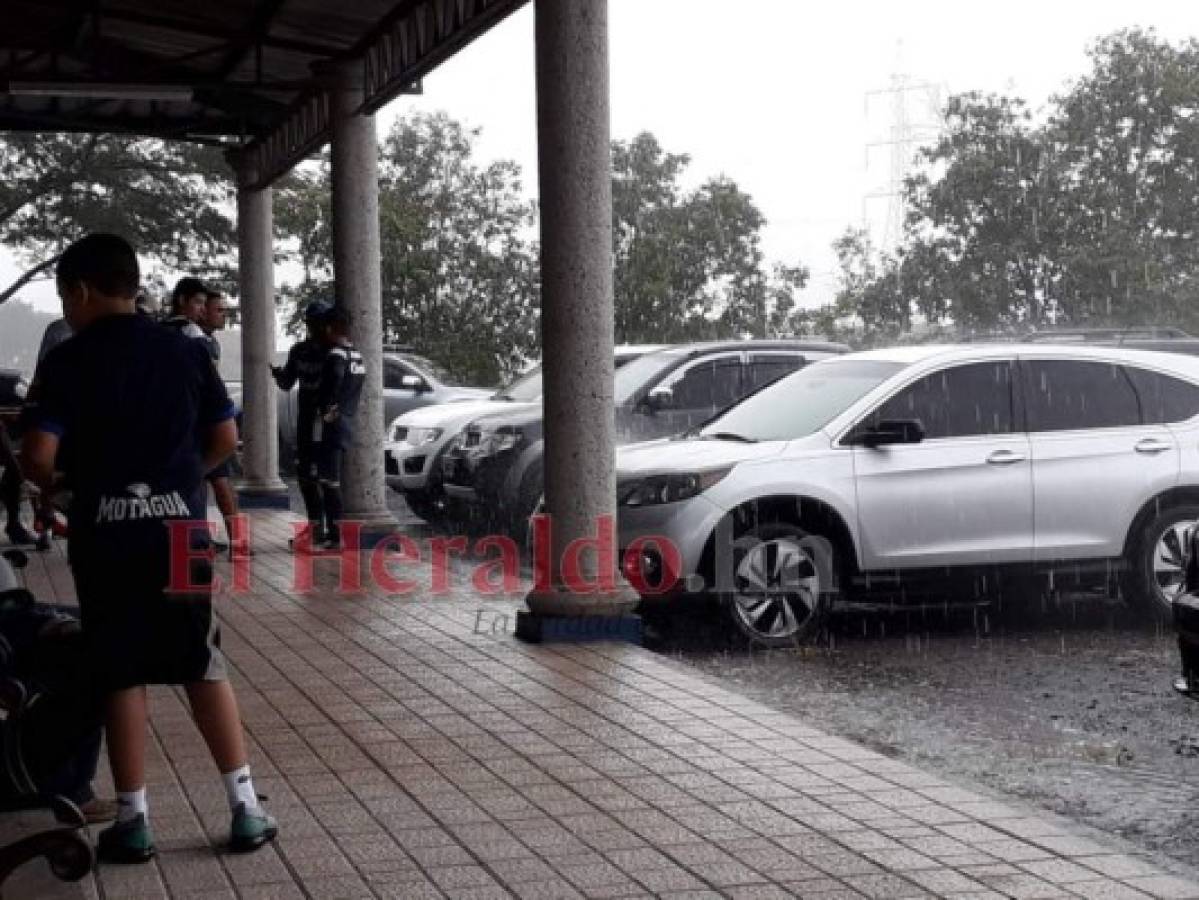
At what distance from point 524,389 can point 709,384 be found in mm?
2545

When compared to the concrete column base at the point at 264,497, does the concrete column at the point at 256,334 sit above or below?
above

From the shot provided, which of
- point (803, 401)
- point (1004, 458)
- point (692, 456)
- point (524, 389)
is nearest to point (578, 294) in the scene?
point (692, 456)

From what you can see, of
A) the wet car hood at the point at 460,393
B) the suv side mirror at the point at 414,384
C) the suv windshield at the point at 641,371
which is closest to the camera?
the suv windshield at the point at 641,371

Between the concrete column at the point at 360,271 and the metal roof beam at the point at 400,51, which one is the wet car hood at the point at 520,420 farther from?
the metal roof beam at the point at 400,51

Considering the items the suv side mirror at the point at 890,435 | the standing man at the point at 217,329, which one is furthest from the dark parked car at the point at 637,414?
the suv side mirror at the point at 890,435

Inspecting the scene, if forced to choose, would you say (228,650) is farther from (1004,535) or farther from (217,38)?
(217,38)

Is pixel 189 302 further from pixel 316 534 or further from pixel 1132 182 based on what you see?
pixel 1132 182

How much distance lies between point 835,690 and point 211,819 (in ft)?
12.8

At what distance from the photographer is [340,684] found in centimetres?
852

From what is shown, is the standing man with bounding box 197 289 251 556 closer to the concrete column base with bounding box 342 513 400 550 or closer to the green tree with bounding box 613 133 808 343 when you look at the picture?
the concrete column base with bounding box 342 513 400 550

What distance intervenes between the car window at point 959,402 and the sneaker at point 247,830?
587 centimetres

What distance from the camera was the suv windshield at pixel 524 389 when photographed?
680 inches

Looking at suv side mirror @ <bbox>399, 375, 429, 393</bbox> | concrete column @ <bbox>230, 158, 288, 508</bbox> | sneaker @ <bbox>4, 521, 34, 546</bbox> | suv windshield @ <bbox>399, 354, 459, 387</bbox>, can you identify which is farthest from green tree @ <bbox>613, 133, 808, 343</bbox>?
sneaker @ <bbox>4, 521, 34, 546</bbox>

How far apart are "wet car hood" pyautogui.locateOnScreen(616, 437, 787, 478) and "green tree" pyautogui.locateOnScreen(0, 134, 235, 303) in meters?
28.7
